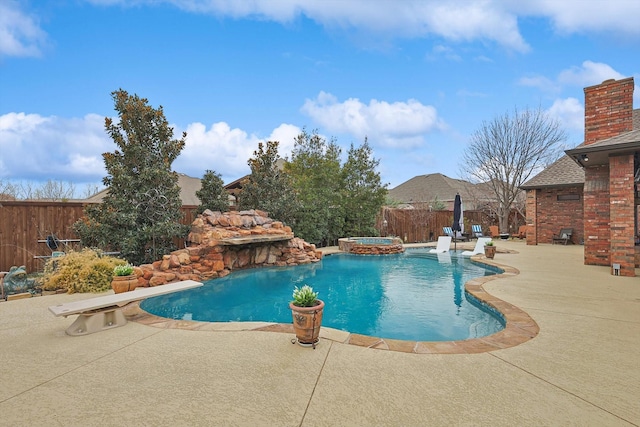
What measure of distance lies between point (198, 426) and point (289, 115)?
56.8 feet

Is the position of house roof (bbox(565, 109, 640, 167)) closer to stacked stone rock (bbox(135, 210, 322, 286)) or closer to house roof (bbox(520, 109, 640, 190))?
house roof (bbox(520, 109, 640, 190))

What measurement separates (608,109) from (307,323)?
38.1 feet

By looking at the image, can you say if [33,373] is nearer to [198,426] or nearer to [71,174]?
[198,426]

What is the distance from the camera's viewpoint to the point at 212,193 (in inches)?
452

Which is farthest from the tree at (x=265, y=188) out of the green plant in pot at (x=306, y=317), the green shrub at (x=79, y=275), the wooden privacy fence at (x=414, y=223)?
the green plant in pot at (x=306, y=317)

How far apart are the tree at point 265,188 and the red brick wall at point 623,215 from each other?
1025 cm

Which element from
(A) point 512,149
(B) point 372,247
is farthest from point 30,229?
(A) point 512,149

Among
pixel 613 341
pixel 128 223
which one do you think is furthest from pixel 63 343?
pixel 613 341

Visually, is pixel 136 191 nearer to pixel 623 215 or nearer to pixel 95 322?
pixel 95 322

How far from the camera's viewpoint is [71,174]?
18875 millimetres

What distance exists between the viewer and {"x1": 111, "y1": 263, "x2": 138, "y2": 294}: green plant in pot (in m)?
5.38

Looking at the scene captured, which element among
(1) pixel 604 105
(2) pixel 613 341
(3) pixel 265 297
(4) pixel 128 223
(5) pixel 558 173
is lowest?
(3) pixel 265 297

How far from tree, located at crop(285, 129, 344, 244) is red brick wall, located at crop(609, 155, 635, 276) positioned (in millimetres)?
10235

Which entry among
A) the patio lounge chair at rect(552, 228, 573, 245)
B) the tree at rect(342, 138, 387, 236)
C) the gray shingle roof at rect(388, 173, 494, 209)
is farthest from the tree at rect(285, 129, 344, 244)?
the gray shingle roof at rect(388, 173, 494, 209)
